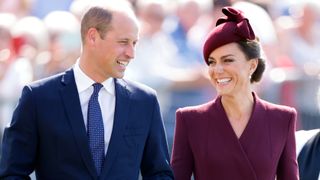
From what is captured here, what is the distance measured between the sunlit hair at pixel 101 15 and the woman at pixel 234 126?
2.02ft

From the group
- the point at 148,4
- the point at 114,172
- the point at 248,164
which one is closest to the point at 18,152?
the point at 114,172

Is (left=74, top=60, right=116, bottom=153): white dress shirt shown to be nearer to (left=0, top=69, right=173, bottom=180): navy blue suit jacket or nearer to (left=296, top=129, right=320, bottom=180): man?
(left=0, top=69, right=173, bottom=180): navy blue suit jacket

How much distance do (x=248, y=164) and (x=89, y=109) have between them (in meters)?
1.07

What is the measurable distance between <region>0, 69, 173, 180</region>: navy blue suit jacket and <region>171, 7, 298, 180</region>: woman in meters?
0.27

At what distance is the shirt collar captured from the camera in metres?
6.20

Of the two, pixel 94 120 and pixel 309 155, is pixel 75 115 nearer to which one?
pixel 94 120

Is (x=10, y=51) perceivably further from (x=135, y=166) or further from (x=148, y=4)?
(x=135, y=166)

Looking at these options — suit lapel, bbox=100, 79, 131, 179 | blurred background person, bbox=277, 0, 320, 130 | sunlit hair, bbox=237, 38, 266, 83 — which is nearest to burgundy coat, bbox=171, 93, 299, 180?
sunlit hair, bbox=237, 38, 266, 83

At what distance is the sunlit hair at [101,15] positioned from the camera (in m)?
6.20

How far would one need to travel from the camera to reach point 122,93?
6262mm

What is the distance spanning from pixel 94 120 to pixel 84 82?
10.1 inches

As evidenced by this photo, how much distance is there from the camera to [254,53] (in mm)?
6520

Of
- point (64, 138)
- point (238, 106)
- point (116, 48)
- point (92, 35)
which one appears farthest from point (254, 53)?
point (64, 138)

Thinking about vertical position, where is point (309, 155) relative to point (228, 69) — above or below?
below
